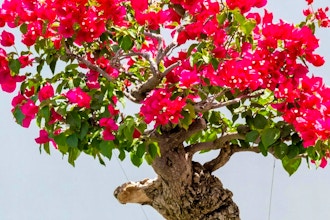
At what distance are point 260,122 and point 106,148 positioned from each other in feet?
2.46

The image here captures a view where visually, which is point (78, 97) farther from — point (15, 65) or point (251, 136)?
point (251, 136)

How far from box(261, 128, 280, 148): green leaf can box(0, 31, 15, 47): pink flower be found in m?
1.24

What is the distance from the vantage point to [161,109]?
325cm

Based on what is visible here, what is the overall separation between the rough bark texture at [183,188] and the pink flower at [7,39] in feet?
2.78

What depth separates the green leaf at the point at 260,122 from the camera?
3.54 m

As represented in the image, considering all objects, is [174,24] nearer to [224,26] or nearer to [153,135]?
[224,26]

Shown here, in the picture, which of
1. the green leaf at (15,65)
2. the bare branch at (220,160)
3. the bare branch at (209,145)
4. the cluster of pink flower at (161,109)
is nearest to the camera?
the cluster of pink flower at (161,109)

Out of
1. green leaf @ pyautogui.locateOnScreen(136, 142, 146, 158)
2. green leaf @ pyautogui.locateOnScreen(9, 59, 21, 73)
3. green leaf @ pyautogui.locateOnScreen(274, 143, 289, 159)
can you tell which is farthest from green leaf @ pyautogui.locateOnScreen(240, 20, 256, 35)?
green leaf @ pyautogui.locateOnScreen(9, 59, 21, 73)

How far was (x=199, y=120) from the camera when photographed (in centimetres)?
372

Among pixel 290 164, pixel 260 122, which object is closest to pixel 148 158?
pixel 260 122

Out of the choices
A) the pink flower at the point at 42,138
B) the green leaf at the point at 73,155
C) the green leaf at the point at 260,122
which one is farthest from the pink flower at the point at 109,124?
the green leaf at the point at 260,122

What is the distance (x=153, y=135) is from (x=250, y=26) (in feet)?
2.62

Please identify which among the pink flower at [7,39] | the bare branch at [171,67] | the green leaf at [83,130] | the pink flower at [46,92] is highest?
the pink flower at [7,39]

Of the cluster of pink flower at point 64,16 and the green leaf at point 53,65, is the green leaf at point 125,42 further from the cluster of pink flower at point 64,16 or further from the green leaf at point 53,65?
the green leaf at point 53,65
